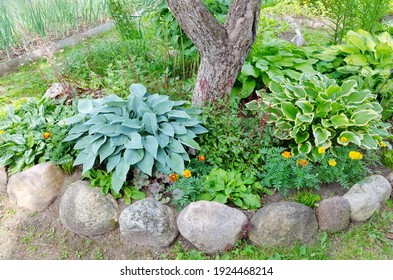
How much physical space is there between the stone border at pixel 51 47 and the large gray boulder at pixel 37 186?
1.77 m

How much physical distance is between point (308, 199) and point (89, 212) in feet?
5.27

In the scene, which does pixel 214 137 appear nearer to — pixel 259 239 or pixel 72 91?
pixel 259 239

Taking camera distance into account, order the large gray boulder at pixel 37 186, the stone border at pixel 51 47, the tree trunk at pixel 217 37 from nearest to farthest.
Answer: the tree trunk at pixel 217 37, the large gray boulder at pixel 37 186, the stone border at pixel 51 47

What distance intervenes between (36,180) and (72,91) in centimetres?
101

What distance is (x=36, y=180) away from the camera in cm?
287

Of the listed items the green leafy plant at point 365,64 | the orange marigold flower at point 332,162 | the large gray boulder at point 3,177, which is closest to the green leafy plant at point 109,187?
the large gray boulder at point 3,177

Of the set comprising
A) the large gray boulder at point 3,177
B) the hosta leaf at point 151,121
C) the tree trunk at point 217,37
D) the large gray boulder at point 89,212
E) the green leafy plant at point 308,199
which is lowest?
the green leafy plant at point 308,199

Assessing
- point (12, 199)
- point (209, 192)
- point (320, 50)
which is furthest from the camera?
point (320, 50)

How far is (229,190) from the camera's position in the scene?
266 cm

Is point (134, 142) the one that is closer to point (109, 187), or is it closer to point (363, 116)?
point (109, 187)

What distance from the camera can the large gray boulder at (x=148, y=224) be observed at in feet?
8.46

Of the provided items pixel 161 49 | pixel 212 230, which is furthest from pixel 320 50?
pixel 212 230

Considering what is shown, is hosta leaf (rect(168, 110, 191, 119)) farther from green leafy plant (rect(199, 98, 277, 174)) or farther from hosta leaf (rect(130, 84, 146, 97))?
hosta leaf (rect(130, 84, 146, 97))

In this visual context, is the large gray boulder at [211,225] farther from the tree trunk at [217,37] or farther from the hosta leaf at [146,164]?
the tree trunk at [217,37]
